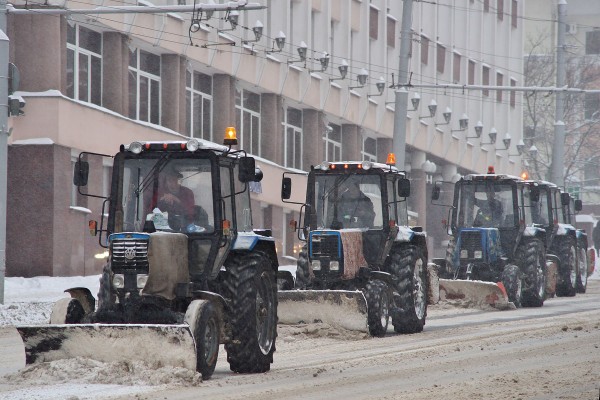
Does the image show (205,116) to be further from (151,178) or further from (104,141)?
(151,178)

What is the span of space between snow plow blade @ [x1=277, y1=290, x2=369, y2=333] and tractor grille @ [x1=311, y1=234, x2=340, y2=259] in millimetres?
820

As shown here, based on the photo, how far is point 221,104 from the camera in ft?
126

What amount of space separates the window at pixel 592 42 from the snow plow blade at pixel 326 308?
81710 millimetres

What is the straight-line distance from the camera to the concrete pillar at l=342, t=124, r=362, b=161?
47719mm

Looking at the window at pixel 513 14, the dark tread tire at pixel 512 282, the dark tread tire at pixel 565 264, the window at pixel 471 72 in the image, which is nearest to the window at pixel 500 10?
the window at pixel 513 14

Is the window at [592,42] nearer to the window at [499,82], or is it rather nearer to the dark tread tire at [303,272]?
the window at [499,82]

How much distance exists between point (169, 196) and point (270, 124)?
92.3 ft

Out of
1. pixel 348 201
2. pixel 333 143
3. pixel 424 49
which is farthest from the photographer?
pixel 424 49

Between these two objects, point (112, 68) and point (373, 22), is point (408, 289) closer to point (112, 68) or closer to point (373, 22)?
point (112, 68)

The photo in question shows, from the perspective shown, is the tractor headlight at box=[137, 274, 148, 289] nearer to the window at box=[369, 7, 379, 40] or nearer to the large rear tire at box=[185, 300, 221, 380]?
the large rear tire at box=[185, 300, 221, 380]

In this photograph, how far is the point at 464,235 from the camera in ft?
86.0

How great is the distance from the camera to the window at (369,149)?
4998 centimetres

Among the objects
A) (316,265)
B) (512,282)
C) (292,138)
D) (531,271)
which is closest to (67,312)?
(316,265)

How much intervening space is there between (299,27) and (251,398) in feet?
105
